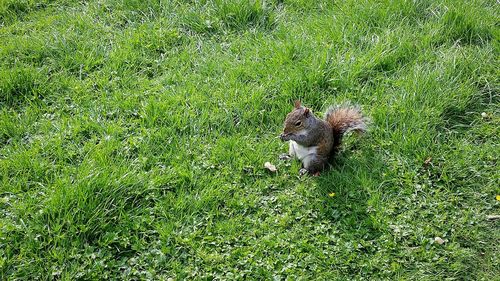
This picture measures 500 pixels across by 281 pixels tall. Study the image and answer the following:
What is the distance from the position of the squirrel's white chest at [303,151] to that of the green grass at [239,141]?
7cm

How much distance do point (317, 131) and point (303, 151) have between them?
0.59 ft

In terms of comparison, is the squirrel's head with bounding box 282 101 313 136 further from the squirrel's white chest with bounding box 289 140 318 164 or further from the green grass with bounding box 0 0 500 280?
the green grass with bounding box 0 0 500 280

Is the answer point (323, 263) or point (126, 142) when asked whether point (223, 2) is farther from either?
point (323, 263)

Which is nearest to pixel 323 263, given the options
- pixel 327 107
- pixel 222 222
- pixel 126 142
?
pixel 222 222

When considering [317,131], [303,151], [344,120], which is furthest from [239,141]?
[344,120]

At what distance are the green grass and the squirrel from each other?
10cm

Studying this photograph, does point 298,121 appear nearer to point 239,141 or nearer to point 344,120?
point 344,120

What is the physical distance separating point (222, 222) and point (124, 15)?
255 centimetres

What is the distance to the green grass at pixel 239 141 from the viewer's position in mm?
2984

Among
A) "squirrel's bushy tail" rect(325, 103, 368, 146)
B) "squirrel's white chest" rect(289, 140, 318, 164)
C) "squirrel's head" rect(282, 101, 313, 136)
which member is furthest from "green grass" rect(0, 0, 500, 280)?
"squirrel's head" rect(282, 101, 313, 136)

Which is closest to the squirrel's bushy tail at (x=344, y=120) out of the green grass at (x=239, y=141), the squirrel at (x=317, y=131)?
the squirrel at (x=317, y=131)

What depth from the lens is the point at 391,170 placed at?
3.47 m

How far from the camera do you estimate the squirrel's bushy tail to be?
345cm

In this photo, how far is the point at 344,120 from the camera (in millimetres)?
3459
